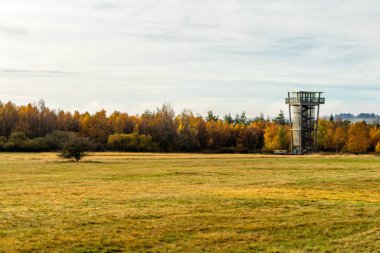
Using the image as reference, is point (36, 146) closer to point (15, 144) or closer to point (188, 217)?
point (15, 144)

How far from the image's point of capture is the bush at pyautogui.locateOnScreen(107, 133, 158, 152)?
127m

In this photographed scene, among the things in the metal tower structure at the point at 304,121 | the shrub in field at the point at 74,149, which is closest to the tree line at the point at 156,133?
the metal tower structure at the point at 304,121

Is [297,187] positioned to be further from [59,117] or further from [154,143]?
[59,117]

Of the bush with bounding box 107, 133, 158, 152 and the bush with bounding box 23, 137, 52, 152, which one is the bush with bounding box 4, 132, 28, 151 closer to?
the bush with bounding box 23, 137, 52, 152

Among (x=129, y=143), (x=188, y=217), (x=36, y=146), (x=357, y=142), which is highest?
(x=357, y=142)

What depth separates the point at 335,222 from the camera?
2338cm

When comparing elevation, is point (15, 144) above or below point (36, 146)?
above

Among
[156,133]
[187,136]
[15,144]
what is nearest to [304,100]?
[187,136]

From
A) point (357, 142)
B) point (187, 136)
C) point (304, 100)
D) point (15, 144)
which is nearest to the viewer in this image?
point (304, 100)

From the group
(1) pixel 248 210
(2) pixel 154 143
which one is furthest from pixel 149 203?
(2) pixel 154 143

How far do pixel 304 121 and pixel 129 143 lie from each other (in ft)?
137

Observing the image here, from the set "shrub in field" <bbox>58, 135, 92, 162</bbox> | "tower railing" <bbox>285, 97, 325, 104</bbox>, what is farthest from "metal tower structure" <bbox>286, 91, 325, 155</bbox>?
"shrub in field" <bbox>58, 135, 92, 162</bbox>

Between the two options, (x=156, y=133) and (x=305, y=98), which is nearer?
(x=305, y=98)

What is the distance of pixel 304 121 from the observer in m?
111
